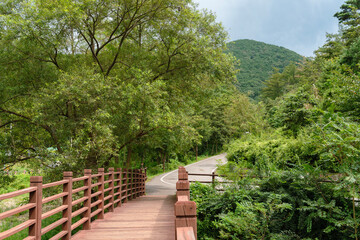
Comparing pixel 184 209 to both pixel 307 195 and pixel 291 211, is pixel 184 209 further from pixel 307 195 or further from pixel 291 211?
pixel 307 195

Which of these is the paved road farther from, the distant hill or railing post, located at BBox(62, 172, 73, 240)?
the distant hill

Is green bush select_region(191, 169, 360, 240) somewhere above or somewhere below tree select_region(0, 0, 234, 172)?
below

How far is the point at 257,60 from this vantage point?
5226 inches

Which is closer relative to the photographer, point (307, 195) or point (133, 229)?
point (133, 229)

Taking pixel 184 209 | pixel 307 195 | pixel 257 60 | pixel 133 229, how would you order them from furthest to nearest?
1. pixel 257 60
2. pixel 307 195
3. pixel 133 229
4. pixel 184 209

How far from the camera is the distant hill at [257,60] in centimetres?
10694

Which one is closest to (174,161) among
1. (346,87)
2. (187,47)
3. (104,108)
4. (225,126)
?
(225,126)

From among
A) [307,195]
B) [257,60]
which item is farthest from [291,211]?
[257,60]

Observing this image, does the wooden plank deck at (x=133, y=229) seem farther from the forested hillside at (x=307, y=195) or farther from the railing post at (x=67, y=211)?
the forested hillside at (x=307, y=195)

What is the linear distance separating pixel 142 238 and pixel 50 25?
1003 cm

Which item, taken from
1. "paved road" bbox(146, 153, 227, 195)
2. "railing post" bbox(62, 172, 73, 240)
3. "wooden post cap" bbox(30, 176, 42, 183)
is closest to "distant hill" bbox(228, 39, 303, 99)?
"paved road" bbox(146, 153, 227, 195)

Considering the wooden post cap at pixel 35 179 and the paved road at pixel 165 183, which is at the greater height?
the wooden post cap at pixel 35 179

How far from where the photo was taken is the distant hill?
4210 inches

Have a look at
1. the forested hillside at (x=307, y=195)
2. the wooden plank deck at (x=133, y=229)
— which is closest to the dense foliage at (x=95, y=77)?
the wooden plank deck at (x=133, y=229)
